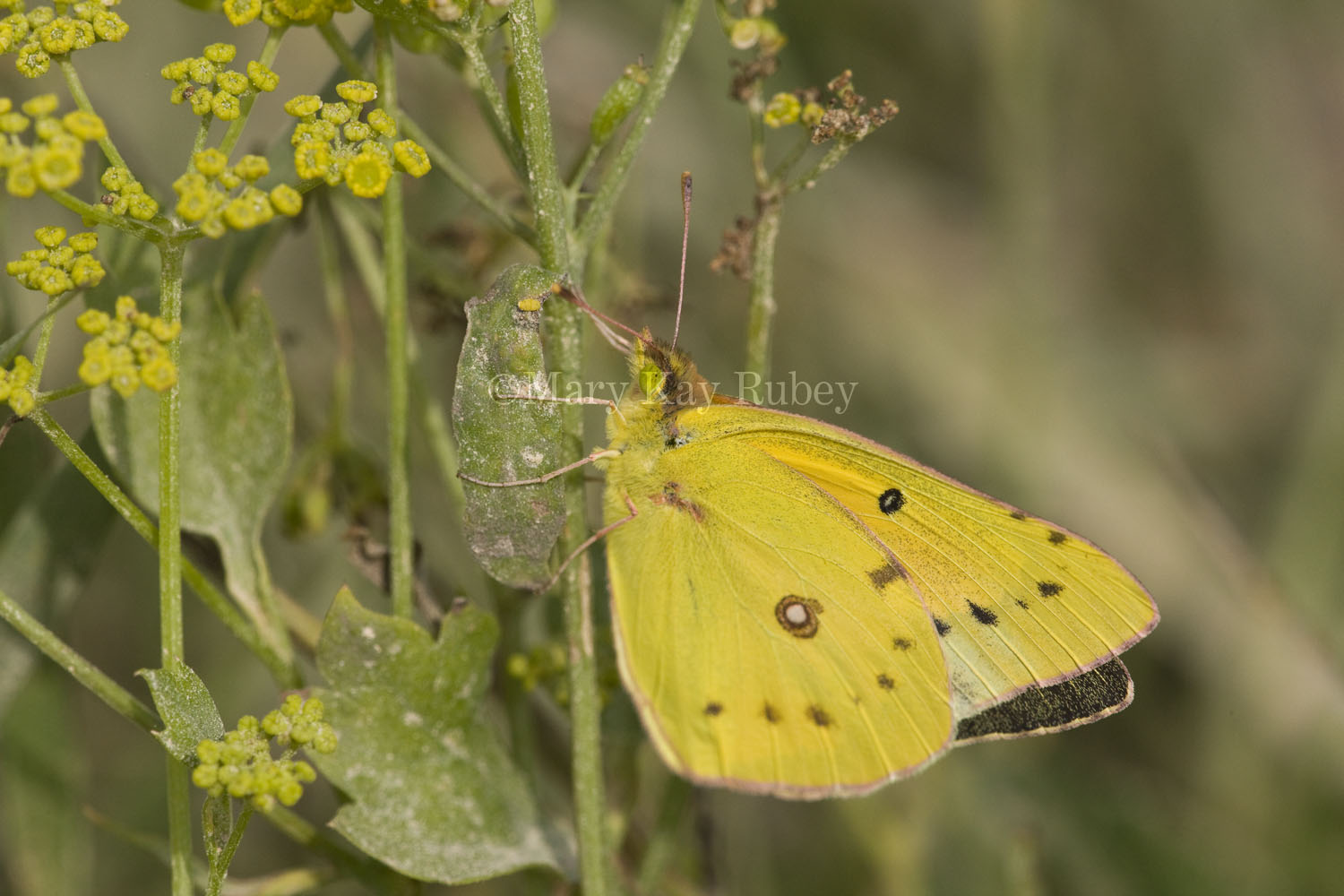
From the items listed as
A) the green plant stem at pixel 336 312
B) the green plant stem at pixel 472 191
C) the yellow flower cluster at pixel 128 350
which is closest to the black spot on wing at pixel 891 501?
the green plant stem at pixel 472 191

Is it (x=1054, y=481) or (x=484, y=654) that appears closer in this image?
(x=484, y=654)

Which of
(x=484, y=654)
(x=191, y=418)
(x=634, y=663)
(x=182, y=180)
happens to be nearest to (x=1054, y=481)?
(x=634, y=663)

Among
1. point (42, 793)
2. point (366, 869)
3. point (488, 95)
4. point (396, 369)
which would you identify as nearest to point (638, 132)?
point (488, 95)

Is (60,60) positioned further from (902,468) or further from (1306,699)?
(1306,699)

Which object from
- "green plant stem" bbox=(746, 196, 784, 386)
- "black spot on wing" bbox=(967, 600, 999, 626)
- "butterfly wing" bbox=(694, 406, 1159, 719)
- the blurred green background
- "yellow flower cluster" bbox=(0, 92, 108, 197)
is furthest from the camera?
the blurred green background

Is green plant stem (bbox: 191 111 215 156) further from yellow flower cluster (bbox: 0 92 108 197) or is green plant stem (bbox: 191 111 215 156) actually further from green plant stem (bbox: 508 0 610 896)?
green plant stem (bbox: 508 0 610 896)

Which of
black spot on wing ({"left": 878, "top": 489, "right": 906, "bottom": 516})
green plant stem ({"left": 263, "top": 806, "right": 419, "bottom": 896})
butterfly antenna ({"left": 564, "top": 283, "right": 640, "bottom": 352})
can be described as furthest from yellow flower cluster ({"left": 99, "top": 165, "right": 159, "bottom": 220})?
black spot on wing ({"left": 878, "top": 489, "right": 906, "bottom": 516})
